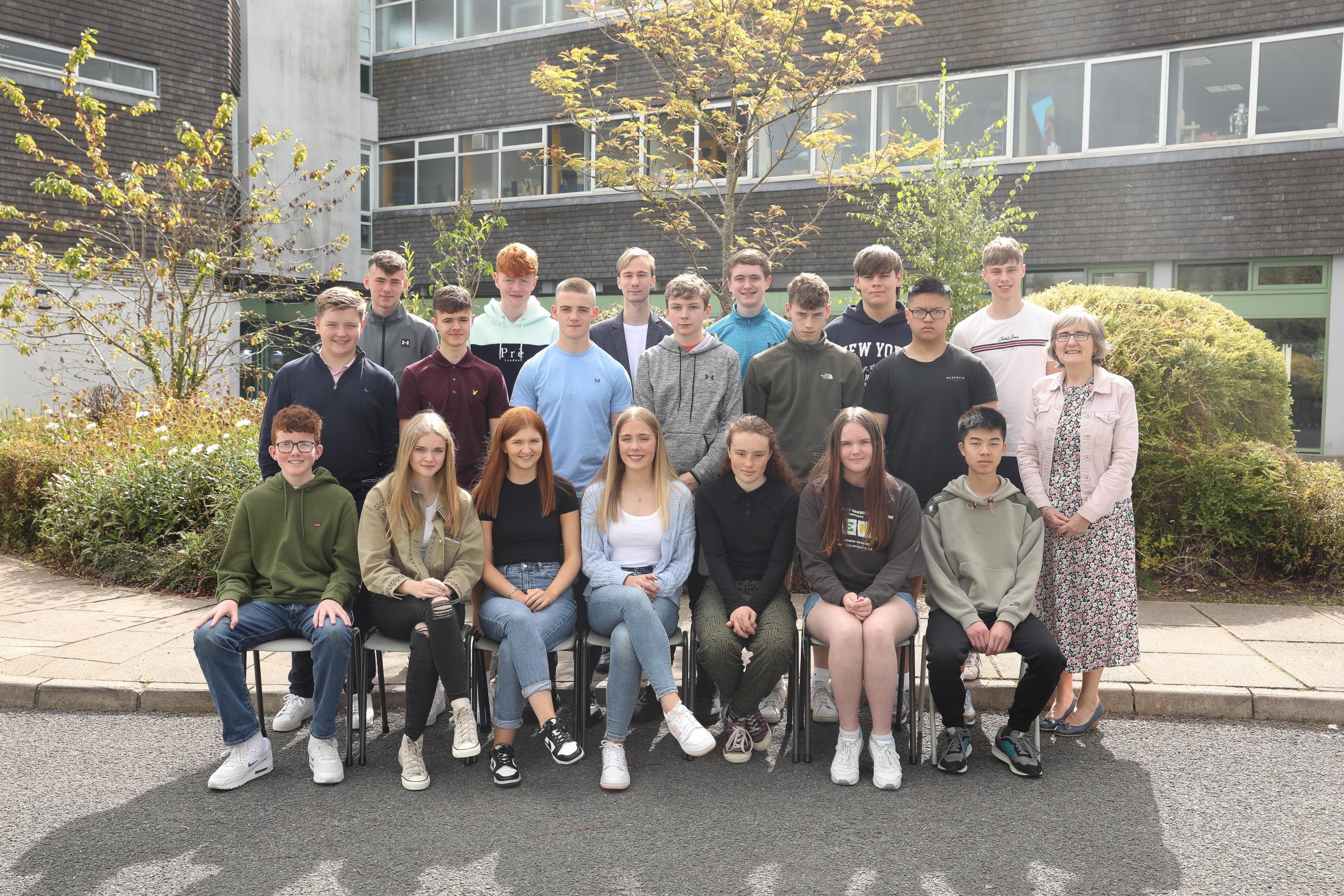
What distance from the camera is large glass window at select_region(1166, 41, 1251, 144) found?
14711 millimetres

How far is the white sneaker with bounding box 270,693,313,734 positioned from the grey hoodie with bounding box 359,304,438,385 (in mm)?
1975

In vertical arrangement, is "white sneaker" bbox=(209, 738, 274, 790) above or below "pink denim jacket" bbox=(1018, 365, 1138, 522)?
below

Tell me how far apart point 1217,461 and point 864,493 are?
158 inches

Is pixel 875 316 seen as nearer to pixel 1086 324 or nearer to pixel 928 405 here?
pixel 928 405

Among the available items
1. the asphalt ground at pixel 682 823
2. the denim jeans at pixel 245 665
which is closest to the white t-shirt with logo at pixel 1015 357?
the asphalt ground at pixel 682 823

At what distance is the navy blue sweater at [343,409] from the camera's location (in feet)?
17.8

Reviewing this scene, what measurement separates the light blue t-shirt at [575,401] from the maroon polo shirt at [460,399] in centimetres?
18

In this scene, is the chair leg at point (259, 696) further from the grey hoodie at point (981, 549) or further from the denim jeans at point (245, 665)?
the grey hoodie at point (981, 549)

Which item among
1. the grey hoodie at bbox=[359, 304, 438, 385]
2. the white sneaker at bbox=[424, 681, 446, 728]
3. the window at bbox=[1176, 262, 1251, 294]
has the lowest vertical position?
the white sneaker at bbox=[424, 681, 446, 728]

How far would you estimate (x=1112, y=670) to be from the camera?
19.2ft

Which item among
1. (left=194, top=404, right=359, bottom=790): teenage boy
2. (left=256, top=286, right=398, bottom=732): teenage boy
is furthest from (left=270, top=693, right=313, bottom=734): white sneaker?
(left=194, top=404, right=359, bottom=790): teenage boy

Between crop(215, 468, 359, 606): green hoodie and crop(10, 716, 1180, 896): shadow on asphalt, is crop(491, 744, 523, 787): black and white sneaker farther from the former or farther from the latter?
crop(215, 468, 359, 606): green hoodie

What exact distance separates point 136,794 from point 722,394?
11.0 ft

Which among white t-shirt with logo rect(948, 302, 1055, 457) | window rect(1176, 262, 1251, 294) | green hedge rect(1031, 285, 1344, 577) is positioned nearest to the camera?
white t-shirt with logo rect(948, 302, 1055, 457)
